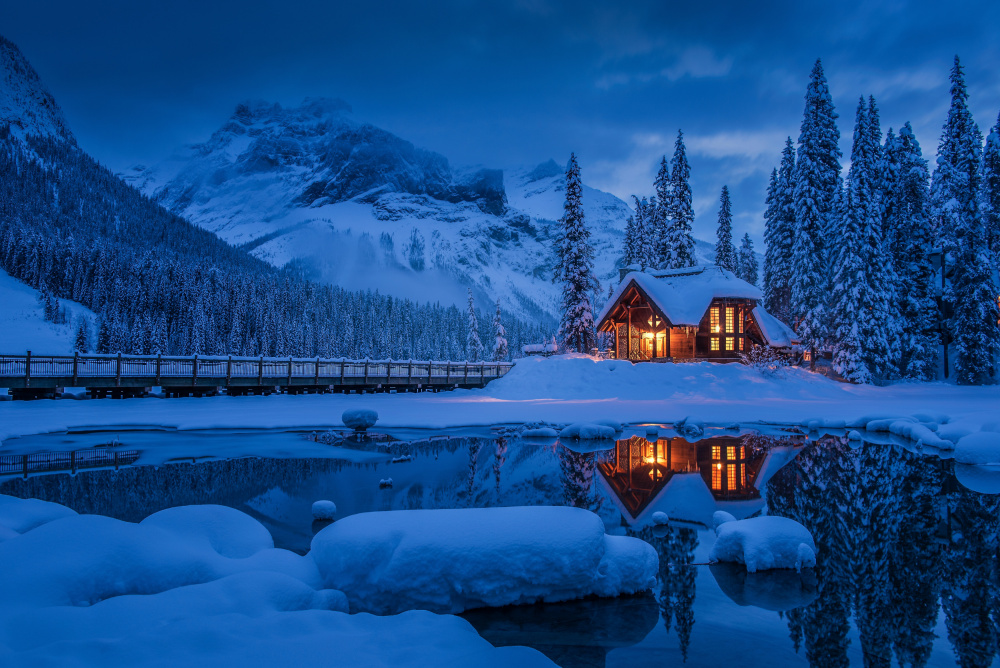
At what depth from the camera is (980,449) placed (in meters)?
13.0

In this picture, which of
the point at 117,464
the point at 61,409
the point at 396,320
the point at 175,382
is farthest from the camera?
the point at 396,320

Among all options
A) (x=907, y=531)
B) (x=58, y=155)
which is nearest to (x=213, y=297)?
(x=907, y=531)

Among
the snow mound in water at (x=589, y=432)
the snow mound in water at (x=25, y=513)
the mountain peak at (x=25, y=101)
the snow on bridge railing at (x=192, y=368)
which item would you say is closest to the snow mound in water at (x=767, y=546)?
the snow mound in water at (x=25, y=513)

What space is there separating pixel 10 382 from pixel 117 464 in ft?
56.2

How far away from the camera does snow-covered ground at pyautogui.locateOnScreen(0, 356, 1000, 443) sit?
19594 mm

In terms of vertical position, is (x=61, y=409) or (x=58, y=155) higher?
(x=58, y=155)

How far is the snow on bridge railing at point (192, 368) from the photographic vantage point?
82.2 feet

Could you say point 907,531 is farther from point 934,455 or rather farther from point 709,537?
point 934,455

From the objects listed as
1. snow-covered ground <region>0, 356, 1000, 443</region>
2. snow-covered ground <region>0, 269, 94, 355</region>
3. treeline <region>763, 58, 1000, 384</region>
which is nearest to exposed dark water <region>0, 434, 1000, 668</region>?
snow-covered ground <region>0, 356, 1000, 443</region>

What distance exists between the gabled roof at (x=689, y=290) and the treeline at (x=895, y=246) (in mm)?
5072

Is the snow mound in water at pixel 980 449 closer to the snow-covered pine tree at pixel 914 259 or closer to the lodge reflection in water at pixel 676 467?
the lodge reflection in water at pixel 676 467

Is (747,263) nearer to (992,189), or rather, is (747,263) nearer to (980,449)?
(992,189)

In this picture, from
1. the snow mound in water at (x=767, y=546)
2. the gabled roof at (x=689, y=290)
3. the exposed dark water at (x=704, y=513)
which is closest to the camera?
the exposed dark water at (x=704, y=513)

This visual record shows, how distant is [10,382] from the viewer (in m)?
23.9
